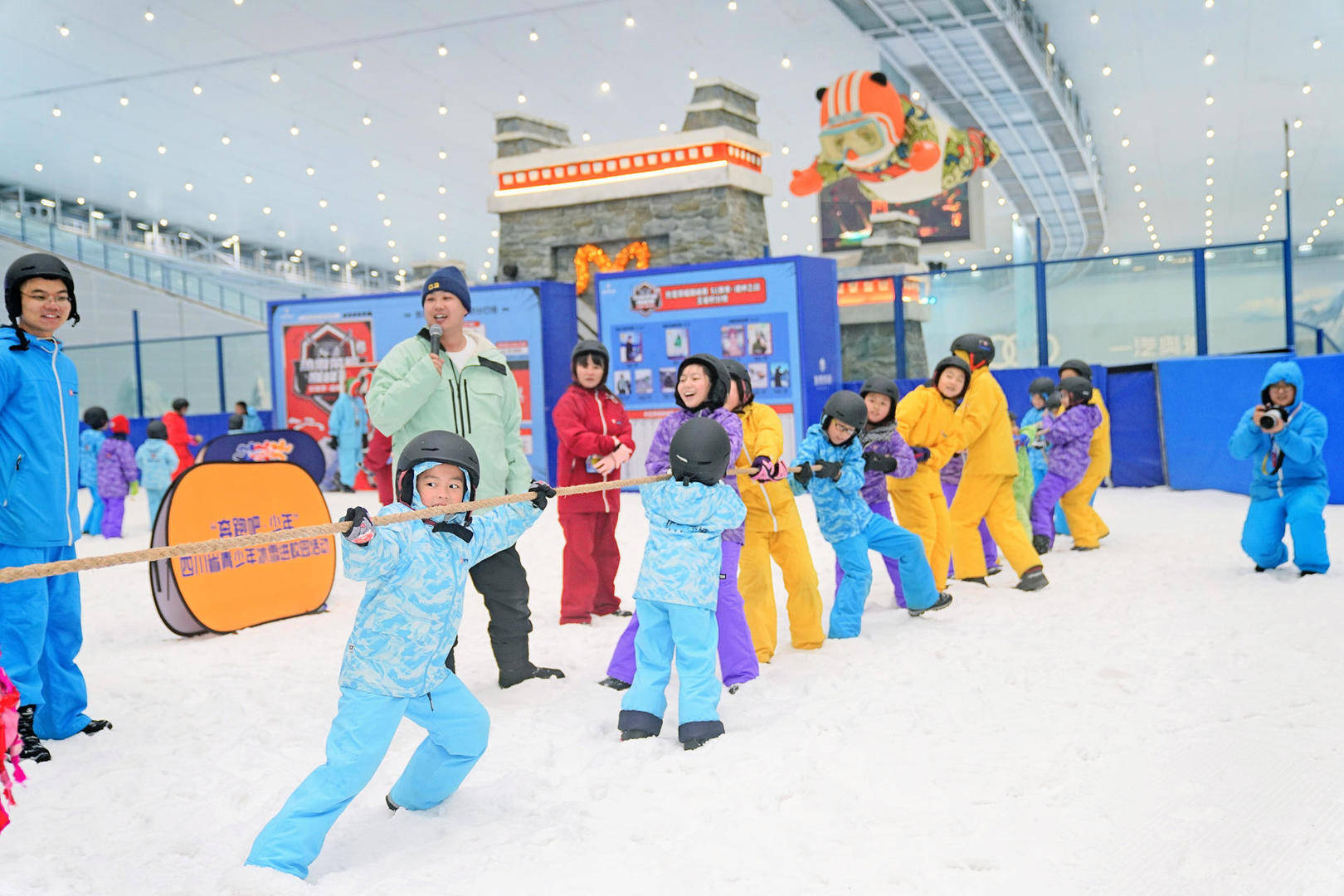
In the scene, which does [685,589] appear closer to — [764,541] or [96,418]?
[764,541]

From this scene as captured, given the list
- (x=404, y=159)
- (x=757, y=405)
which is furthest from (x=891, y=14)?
(x=757, y=405)

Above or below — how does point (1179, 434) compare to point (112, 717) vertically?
above

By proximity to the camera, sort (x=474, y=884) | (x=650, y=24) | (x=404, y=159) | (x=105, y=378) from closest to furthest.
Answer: (x=474, y=884) → (x=650, y=24) → (x=105, y=378) → (x=404, y=159)

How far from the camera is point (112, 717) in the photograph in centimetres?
414

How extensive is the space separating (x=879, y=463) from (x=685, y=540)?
161 cm

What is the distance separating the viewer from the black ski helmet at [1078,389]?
721 centimetres

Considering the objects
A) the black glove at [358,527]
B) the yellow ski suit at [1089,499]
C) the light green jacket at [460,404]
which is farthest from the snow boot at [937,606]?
the black glove at [358,527]

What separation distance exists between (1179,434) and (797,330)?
3.77 metres

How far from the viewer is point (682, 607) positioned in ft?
12.0

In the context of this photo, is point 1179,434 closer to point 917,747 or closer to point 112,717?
point 917,747

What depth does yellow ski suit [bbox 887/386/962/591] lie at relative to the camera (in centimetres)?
568

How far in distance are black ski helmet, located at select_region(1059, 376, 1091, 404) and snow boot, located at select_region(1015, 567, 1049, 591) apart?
166 centimetres

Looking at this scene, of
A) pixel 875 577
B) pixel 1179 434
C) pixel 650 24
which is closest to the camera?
pixel 875 577

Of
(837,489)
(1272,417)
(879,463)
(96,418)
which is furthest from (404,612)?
(96,418)
